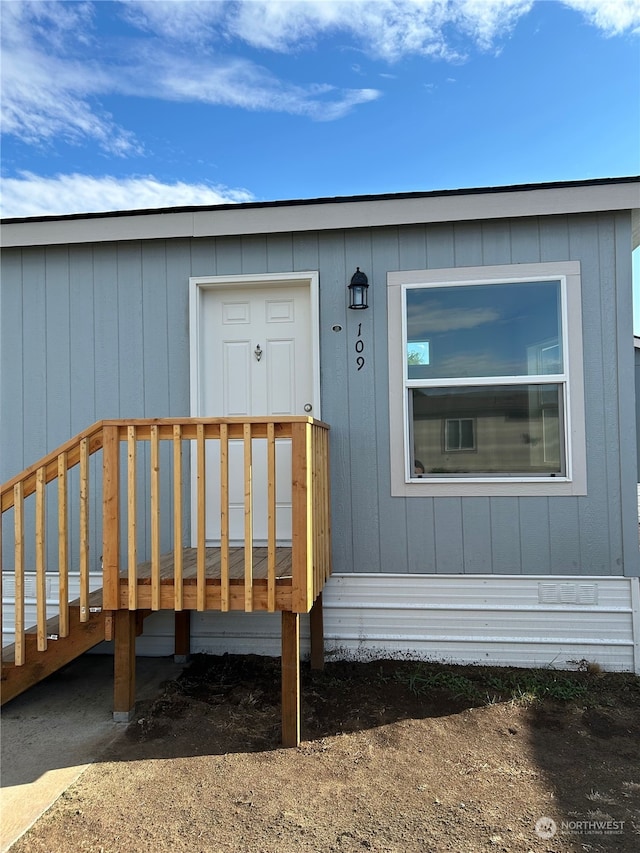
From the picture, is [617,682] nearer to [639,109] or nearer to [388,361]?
[388,361]

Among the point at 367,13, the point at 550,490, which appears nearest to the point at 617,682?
the point at 550,490

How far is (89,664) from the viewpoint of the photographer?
3.77m

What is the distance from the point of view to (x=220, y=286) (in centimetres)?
385

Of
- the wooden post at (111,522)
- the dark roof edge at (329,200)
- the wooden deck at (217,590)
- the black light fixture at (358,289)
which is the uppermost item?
the dark roof edge at (329,200)

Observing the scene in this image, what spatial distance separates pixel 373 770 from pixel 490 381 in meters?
2.34

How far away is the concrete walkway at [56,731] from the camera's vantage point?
7.15ft

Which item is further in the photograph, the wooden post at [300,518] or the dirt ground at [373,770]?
the wooden post at [300,518]

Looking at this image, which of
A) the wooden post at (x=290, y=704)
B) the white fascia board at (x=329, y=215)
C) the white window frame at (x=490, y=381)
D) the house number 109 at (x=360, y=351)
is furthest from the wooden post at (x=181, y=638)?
the white fascia board at (x=329, y=215)

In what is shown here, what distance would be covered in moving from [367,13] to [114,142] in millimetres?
4127

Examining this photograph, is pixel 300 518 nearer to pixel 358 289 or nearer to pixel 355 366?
pixel 355 366

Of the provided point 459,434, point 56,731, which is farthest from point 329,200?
point 56,731

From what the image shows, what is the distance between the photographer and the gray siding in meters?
3.49

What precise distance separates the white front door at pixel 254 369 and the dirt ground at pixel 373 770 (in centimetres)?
117

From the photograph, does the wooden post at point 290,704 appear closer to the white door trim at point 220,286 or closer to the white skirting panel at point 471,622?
the white skirting panel at point 471,622
